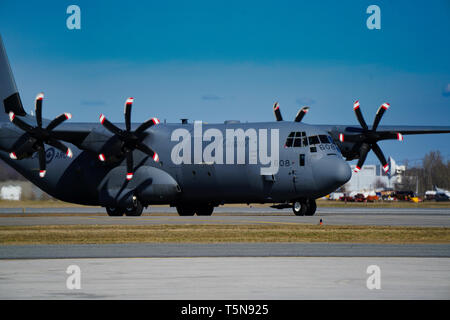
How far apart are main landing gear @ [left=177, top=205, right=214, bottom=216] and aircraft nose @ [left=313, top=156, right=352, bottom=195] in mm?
10026

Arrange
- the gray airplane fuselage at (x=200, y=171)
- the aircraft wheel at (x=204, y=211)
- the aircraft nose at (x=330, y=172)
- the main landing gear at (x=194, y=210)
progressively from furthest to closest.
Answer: the aircraft wheel at (x=204, y=211)
the main landing gear at (x=194, y=210)
the gray airplane fuselage at (x=200, y=171)
the aircraft nose at (x=330, y=172)

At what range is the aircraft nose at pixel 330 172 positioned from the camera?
3881 centimetres

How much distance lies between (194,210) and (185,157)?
5.48 metres

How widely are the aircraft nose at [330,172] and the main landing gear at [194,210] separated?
1003 centimetres

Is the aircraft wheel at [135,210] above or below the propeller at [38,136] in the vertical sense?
below

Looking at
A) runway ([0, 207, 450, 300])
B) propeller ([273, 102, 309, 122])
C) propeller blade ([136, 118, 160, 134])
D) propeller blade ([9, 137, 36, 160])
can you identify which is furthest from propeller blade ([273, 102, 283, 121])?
runway ([0, 207, 450, 300])

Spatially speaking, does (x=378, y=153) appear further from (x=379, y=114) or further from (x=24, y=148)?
(x=24, y=148)

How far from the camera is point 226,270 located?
50.4 feet

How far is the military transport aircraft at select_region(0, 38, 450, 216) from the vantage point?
4000 centimetres

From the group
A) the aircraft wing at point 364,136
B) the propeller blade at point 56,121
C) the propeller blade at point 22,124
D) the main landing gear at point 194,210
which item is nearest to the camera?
the propeller blade at point 22,124

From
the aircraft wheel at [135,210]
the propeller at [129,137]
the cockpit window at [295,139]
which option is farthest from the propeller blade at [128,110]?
the cockpit window at [295,139]

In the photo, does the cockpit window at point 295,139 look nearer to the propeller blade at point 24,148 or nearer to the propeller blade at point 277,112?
the propeller blade at point 277,112
